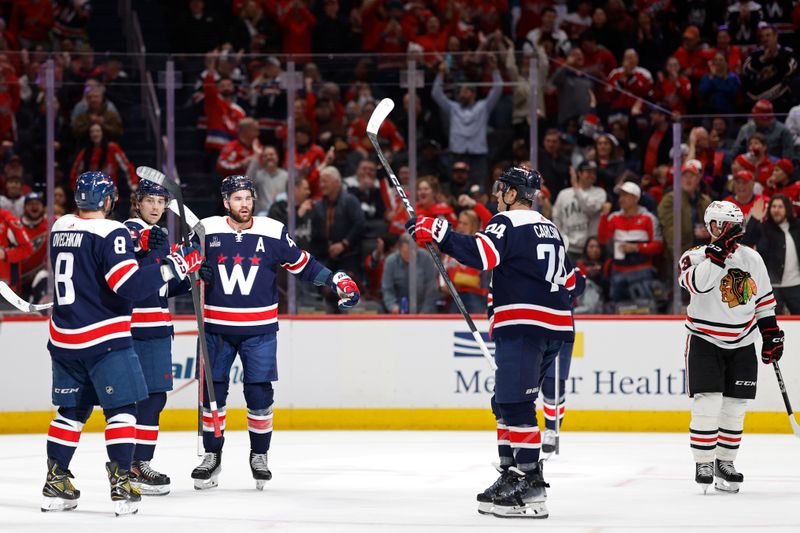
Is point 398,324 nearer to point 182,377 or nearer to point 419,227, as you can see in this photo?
point 182,377

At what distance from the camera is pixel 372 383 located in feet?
31.5

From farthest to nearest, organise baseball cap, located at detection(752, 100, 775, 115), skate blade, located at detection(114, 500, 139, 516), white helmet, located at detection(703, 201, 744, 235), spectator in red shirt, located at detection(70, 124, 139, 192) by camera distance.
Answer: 1. baseball cap, located at detection(752, 100, 775, 115)
2. spectator in red shirt, located at detection(70, 124, 139, 192)
3. white helmet, located at detection(703, 201, 744, 235)
4. skate blade, located at detection(114, 500, 139, 516)

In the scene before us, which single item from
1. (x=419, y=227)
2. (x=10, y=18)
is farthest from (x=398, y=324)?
(x=10, y=18)

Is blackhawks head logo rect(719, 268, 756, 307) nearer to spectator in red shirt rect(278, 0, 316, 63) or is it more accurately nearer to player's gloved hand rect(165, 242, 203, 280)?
player's gloved hand rect(165, 242, 203, 280)

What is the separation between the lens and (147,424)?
21.2ft

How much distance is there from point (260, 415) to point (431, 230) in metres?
1.64

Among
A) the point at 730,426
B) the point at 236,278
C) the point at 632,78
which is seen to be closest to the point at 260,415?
the point at 236,278

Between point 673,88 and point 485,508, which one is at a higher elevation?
point 673,88

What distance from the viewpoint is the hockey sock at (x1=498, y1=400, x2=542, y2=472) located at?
571 centimetres

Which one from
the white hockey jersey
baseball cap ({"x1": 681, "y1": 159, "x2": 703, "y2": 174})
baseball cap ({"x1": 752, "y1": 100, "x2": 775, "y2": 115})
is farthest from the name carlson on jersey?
baseball cap ({"x1": 752, "y1": 100, "x2": 775, "y2": 115})

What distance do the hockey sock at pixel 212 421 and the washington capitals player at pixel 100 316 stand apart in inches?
35.5

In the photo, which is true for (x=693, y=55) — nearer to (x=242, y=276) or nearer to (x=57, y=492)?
(x=242, y=276)

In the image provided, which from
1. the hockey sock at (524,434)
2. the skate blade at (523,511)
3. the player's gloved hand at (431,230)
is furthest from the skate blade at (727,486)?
the player's gloved hand at (431,230)

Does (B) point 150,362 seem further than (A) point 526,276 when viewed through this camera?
Yes
